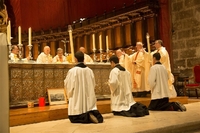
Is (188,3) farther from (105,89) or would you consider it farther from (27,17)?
(27,17)

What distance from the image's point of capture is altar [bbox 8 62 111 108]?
655 cm

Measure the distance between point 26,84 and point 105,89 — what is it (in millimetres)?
2476

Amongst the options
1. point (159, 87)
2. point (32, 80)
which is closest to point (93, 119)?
point (32, 80)

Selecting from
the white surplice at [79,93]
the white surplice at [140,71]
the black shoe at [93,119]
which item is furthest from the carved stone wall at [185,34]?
the black shoe at [93,119]

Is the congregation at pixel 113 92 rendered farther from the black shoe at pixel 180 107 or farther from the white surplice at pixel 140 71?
the white surplice at pixel 140 71

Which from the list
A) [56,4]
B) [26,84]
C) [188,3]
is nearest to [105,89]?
[26,84]

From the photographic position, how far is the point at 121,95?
20.7ft

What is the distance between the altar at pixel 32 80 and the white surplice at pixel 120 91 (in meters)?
1.67

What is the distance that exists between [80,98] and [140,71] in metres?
4.45

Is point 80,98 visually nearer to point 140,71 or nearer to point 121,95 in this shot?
point 121,95

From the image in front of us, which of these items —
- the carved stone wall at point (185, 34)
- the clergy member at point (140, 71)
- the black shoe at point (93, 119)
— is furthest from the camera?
the carved stone wall at point (185, 34)

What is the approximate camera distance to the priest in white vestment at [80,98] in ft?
18.0

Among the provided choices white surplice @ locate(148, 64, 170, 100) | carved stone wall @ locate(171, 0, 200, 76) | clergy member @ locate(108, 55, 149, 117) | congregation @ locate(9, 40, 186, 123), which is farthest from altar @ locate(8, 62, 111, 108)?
carved stone wall @ locate(171, 0, 200, 76)

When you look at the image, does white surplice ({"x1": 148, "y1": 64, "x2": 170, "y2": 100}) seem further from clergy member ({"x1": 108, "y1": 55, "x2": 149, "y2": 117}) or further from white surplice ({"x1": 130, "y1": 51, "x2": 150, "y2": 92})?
white surplice ({"x1": 130, "y1": 51, "x2": 150, "y2": 92})
